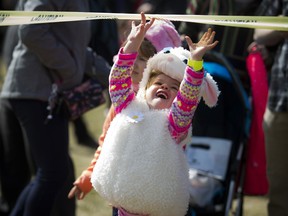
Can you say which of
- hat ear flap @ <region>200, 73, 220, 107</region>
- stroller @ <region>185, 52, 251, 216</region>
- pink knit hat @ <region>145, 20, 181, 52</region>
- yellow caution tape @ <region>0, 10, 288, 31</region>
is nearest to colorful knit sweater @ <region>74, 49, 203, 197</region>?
hat ear flap @ <region>200, 73, 220, 107</region>

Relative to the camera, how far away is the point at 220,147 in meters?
3.98

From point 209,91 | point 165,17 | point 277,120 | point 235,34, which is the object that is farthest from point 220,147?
point 165,17

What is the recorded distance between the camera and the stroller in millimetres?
3732

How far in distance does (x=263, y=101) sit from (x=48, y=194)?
1.42 m

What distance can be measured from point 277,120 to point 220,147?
0.57 metres

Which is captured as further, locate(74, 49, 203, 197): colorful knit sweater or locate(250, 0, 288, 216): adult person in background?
locate(250, 0, 288, 216): adult person in background

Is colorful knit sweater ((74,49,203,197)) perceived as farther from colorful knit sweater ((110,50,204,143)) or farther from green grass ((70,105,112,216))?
green grass ((70,105,112,216))

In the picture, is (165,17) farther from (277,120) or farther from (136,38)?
(277,120)

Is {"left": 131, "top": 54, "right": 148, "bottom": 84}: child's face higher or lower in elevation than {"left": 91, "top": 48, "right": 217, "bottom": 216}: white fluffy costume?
higher

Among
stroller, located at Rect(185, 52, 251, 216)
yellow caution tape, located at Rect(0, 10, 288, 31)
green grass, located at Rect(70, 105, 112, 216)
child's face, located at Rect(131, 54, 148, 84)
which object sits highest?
yellow caution tape, located at Rect(0, 10, 288, 31)

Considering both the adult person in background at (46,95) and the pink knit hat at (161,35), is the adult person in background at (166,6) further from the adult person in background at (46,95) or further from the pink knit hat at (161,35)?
the pink knit hat at (161,35)

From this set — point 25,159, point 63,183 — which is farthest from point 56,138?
point 25,159

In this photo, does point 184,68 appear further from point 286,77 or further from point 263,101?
point 263,101

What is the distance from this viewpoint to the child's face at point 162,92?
2.56m
